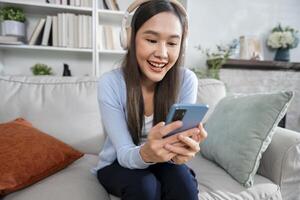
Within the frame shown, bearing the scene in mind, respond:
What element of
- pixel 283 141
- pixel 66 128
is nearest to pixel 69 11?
pixel 66 128

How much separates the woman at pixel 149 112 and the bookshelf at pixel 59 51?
47.4 inches

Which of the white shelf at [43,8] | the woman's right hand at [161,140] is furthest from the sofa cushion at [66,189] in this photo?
the white shelf at [43,8]

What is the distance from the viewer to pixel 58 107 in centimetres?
119

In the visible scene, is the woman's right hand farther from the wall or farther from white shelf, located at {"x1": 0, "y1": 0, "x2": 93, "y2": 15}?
the wall

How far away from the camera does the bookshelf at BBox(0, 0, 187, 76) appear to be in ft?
6.37

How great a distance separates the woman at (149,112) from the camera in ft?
2.10

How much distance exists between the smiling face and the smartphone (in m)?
0.28

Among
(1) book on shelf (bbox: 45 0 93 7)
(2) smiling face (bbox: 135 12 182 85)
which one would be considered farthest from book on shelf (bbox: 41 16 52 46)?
(2) smiling face (bbox: 135 12 182 85)

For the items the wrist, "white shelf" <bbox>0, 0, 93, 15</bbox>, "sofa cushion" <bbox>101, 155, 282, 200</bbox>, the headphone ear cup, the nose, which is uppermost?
"white shelf" <bbox>0, 0, 93, 15</bbox>

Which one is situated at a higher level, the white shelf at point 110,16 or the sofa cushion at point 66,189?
the white shelf at point 110,16

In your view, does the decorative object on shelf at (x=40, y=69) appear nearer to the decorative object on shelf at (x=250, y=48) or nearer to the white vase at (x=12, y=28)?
the white vase at (x=12, y=28)

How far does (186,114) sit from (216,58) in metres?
1.83

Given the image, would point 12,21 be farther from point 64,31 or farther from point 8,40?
point 64,31

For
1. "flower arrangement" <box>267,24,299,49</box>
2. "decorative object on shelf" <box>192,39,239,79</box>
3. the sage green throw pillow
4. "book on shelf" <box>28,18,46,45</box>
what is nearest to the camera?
the sage green throw pillow
